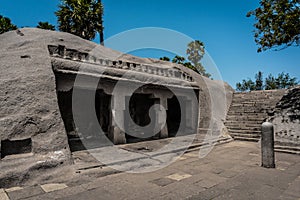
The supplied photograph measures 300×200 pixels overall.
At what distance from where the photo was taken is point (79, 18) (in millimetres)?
18766

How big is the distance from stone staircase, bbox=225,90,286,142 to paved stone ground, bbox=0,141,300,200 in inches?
192

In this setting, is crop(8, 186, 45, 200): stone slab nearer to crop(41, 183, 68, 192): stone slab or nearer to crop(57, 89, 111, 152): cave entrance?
crop(41, 183, 68, 192): stone slab

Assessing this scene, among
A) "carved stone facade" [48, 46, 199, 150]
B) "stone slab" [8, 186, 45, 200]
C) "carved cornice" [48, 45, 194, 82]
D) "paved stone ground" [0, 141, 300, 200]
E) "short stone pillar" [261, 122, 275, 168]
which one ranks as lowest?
"stone slab" [8, 186, 45, 200]

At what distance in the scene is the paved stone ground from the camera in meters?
4.18

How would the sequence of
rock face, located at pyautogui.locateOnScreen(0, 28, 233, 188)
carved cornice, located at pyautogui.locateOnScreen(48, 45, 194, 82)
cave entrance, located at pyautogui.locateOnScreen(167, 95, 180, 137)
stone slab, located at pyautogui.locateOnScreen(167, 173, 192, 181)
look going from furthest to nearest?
cave entrance, located at pyautogui.locateOnScreen(167, 95, 180, 137)
carved cornice, located at pyautogui.locateOnScreen(48, 45, 194, 82)
stone slab, located at pyautogui.locateOnScreen(167, 173, 192, 181)
rock face, located at pyautogui.locateOnScreen(0, 28, 233, 188)

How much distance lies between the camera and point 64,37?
13.6m

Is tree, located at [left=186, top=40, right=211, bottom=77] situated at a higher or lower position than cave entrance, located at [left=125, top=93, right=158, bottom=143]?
higher

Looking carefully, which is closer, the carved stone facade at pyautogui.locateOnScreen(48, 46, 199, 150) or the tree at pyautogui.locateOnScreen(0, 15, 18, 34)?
the carved stone facade at pyautogui.locateOnScreen(48, 46, 199, 150)

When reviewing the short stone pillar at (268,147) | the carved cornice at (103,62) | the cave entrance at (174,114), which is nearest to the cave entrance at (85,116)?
the carved cornice at (103,62)

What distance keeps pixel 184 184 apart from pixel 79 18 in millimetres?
18008

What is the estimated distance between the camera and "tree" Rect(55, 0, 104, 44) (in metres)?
18.9

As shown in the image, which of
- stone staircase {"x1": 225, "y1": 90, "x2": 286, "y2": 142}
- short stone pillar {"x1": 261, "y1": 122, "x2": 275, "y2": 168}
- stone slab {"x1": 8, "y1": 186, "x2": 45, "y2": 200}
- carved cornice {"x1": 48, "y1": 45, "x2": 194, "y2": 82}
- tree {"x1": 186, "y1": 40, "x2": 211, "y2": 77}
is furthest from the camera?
tree {"x1": 186, "y1": 40, "x2": 211, "y2": 77}

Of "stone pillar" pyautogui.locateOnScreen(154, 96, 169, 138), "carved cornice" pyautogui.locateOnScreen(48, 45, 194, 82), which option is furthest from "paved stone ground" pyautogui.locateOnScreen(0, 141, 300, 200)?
"carved cornice" pyautogui.locateOnScreen(48, 45, 194, 82)

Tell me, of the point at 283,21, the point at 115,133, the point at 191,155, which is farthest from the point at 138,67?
the point at 283,21
